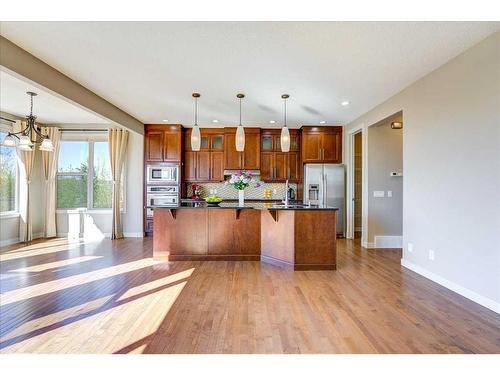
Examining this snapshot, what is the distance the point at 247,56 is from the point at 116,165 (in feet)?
15.6

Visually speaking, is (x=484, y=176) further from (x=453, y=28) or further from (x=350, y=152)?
(x=350, y=152)

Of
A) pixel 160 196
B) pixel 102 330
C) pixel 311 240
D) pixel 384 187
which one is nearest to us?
pixel 102 330

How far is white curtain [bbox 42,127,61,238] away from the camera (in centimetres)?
670

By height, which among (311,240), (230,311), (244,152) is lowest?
(230,311)

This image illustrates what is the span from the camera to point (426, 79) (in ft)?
13.0

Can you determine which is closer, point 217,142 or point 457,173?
point 457,173

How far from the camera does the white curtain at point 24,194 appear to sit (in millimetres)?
6203

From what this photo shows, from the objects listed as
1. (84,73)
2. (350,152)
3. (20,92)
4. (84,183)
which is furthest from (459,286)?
(84,183)

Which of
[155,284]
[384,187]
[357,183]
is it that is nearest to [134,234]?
[155,284]

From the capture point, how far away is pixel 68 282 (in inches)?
141

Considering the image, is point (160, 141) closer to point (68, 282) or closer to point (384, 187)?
point (68, 282)

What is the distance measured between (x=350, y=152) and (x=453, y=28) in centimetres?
409

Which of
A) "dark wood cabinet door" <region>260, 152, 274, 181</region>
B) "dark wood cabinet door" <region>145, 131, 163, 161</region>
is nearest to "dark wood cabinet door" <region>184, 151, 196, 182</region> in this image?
"dark wood cabinet door" <region>145, 131, 163, 161</region>

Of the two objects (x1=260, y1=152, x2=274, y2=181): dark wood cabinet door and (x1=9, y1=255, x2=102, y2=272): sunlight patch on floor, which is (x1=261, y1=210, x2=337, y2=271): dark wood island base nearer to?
(x1=260, y1=152, x2=274, y2=181): dark wood cabinet door
